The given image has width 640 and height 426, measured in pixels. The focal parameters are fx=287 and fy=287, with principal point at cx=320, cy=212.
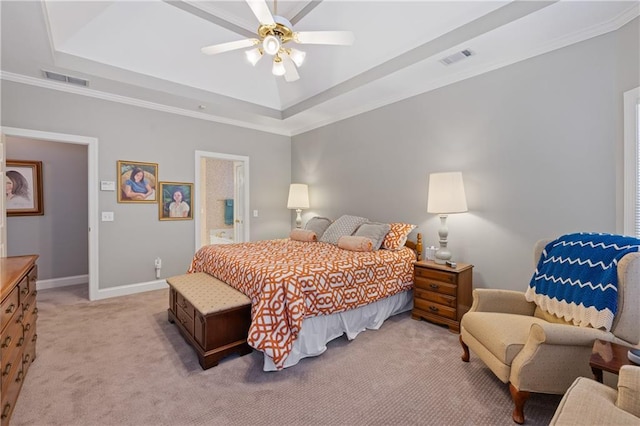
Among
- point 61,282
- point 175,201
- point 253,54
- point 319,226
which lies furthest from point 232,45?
point 61,282

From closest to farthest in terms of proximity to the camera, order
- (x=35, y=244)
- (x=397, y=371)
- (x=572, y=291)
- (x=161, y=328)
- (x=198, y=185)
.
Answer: (x=572, y=291) < (x=397, y=371) < (x=161, y=328) < (x=35, y=244) < (x=198, y=185)

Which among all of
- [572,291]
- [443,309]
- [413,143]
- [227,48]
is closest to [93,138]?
[227,48]

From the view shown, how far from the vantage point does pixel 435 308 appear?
3039 mm

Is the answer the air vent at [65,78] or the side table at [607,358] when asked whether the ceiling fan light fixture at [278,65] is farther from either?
the side table at [607,358]

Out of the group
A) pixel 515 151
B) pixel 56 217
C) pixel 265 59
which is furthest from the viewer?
pixel 56 217

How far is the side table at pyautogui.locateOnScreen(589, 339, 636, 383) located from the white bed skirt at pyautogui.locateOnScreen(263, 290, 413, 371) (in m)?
1.73

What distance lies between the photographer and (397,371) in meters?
2.22

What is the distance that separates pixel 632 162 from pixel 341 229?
284 centimetres

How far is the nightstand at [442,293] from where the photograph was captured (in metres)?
2.90

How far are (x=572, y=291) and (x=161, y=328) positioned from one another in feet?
11.5

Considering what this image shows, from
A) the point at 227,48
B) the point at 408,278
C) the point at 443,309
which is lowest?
the point at 443,309

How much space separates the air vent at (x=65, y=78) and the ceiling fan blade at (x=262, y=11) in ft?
8.96

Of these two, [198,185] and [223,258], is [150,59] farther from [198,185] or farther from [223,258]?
[223,258]

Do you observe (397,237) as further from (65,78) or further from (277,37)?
(65,78)
